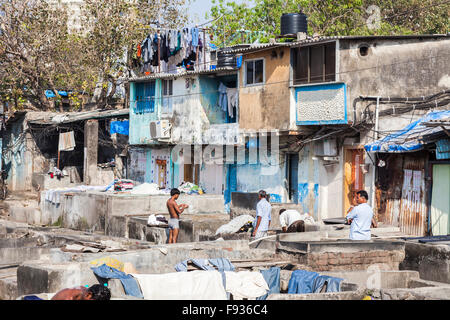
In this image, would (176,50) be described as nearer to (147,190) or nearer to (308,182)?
(147,190)

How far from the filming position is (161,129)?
26.9 m

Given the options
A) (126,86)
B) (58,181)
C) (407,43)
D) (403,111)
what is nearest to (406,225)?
(403,111)

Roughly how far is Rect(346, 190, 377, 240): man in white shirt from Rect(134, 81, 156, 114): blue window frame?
17350mm

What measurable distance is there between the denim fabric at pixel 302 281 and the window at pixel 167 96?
58.0ft

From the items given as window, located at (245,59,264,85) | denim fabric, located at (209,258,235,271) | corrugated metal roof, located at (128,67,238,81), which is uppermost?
corrugated metal roof, located at (128,67,238,81)

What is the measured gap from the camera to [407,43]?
19.7 metres

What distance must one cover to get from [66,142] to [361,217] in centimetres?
2052

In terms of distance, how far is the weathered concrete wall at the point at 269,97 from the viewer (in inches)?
844

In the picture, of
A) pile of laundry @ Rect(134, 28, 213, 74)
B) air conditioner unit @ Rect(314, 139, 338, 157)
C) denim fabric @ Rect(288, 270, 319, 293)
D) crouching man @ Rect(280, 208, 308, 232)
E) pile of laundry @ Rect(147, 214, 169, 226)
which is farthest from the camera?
pile of laundry @ Rect(134, 28, 213, 74)

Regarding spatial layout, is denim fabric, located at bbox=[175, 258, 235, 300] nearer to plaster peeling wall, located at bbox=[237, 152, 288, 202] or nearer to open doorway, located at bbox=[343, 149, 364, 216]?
open doorway, located at bbox=[343, 149, 364, 216]

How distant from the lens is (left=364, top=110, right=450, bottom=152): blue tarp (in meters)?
16.6

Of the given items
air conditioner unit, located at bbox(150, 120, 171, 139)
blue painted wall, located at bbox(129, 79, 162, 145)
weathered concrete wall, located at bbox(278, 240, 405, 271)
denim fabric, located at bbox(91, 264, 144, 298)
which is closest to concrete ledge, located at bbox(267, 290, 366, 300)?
denim fabric, located at bbox(91, 264, 144, 298)

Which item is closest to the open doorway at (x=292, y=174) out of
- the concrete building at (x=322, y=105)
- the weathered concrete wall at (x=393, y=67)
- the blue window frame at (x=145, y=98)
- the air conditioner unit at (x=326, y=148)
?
the concrete building at (x=322, y=105)

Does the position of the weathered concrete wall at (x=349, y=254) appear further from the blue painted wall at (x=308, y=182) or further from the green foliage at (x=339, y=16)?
the green foliage at (x=339, y=16)
